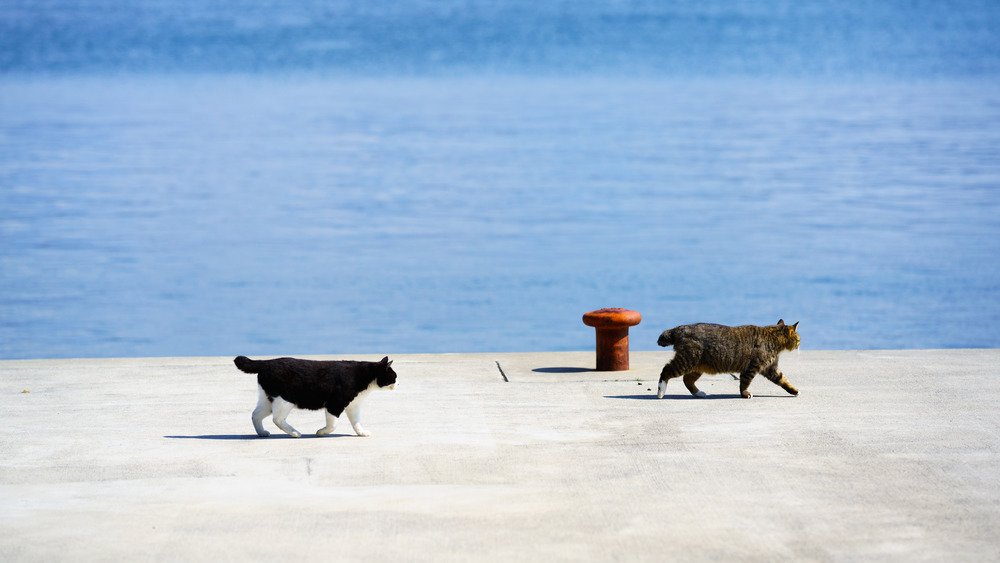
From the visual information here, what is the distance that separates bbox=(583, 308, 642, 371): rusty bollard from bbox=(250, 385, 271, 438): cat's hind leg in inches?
165

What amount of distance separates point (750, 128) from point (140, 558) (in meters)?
84.2

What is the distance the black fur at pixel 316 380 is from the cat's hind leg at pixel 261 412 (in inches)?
3.6

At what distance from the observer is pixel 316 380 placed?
28.9 ft

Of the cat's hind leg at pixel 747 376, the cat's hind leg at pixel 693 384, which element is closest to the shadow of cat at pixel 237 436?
the cat's hind leg at pixel 693 384

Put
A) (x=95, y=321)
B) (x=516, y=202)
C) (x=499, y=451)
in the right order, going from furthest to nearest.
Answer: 1. (x=516, y=202)
2. (x=95, y=321)
3. (x=499, y=451)

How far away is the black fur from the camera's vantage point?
880cm

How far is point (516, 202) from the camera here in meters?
52.0

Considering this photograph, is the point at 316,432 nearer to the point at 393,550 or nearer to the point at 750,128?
the point at 393,550

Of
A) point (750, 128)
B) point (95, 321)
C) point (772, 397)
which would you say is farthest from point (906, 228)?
point (750, 128)

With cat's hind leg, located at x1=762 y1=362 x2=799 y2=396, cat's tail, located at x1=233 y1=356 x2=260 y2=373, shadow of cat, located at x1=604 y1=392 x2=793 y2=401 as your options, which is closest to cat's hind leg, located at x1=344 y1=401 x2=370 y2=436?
cat's tail, located at x1=233 y1=356 x2=260 y2=373

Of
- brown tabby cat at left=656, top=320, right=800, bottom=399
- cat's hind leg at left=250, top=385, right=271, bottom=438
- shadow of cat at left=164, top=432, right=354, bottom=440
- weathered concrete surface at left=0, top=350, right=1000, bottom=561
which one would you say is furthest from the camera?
brown tabby cat at left=656, top=320, right=800, bottom=399

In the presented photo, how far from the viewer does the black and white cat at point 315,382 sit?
28.9 ft

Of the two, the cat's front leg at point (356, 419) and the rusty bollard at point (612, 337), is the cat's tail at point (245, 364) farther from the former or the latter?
the rusty bollard at point (612, 337)

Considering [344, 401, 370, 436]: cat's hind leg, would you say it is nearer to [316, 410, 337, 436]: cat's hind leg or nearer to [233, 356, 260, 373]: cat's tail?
[316, 410, 337, 436]: cat's hind leg
